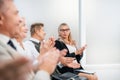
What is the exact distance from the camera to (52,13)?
426 centimetres

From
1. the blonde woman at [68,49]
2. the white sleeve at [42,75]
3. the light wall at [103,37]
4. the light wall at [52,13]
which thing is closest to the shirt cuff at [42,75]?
the white sleeve at [42,75]

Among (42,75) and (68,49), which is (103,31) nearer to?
(68,49)

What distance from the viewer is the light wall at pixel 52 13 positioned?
415cm

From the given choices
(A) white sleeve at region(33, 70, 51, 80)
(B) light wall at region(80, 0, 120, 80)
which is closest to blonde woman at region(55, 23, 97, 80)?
(B) light wall at region(80, 0, 120, 80)

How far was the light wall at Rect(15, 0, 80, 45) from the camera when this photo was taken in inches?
163

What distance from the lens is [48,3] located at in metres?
4.23

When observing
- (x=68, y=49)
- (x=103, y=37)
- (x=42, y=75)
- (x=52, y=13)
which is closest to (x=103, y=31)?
(x=103, y=37)

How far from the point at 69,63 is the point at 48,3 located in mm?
2574

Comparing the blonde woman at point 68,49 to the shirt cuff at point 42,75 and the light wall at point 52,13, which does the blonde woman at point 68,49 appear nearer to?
the light wall at point 52,13

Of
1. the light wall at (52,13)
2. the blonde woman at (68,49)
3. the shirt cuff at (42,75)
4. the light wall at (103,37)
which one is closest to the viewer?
the shirt cuff at (42,75)

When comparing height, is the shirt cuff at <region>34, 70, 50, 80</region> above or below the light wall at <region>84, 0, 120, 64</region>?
above

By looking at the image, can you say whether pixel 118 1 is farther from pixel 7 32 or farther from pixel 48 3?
pixel 7 32

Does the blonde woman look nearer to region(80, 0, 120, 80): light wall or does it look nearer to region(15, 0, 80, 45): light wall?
region(15, 0, 80, 45): light wall

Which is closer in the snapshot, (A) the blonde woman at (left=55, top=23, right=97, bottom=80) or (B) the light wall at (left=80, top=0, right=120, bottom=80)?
(A) the blonde woman at (left=55, top=23, right=97, bottom=80)
